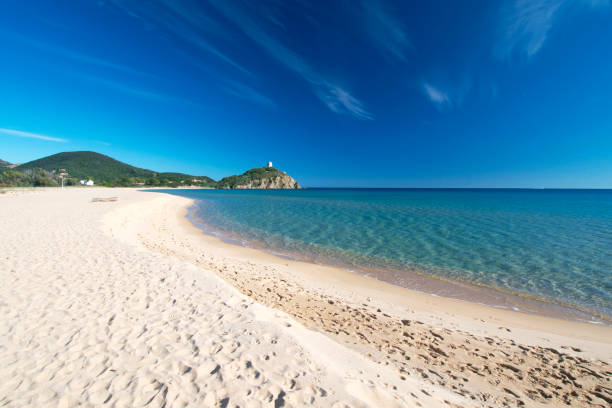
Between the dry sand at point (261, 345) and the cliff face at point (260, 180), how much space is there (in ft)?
575

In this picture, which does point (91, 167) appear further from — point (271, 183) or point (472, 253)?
point (472, 253)

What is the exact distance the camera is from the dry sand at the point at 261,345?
3250 mm

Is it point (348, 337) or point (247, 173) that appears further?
point (247, 173)

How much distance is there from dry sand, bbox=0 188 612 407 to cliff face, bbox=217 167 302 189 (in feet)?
575

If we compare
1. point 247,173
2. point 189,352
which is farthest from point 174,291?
point 247,173

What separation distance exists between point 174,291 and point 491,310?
31.5 feet

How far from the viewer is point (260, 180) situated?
7170 inches

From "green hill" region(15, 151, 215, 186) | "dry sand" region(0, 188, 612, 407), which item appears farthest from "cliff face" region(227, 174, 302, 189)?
"dry sand" region(0, 188, 612, 407)

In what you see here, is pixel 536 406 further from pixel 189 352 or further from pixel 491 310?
pixel 189 352

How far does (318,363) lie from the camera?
150 inches

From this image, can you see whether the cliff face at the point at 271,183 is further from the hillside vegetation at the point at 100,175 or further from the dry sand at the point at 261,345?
the dry sand at the point at 261,345

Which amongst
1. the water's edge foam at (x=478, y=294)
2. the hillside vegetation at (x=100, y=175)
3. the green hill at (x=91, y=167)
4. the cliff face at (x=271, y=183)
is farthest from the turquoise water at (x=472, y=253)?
the cliff face at (x=271, y=183)

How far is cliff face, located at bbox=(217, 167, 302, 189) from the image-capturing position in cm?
17925

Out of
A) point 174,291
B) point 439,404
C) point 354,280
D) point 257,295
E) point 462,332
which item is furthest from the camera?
point 354,280
